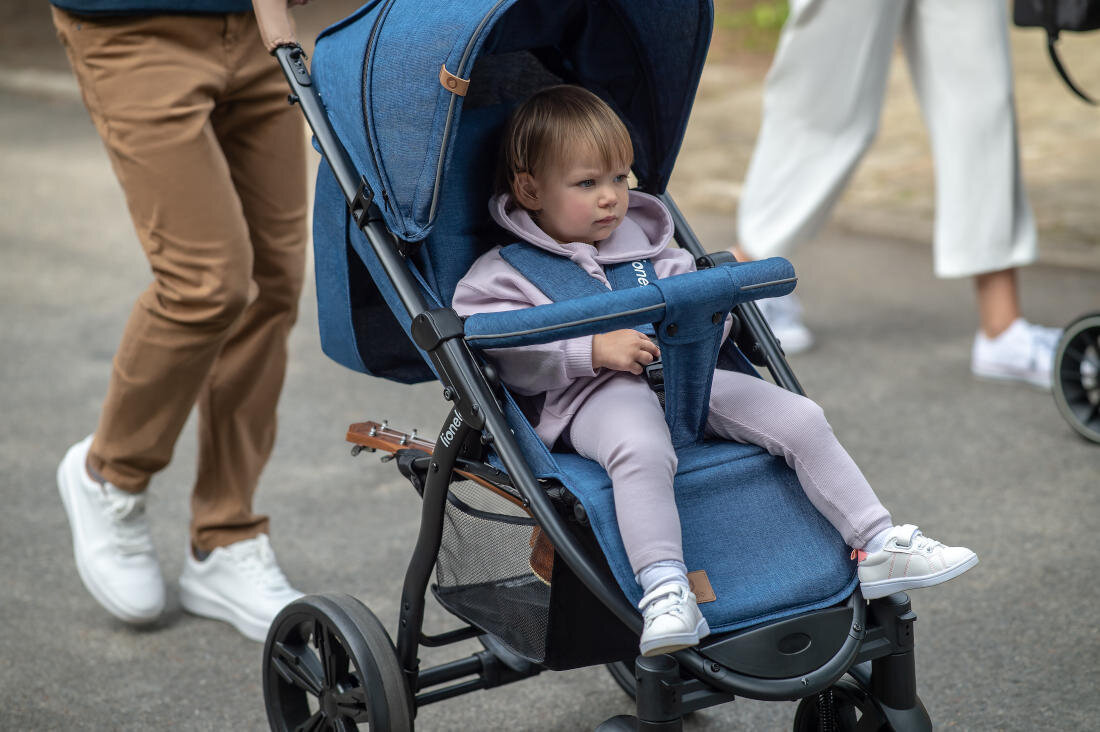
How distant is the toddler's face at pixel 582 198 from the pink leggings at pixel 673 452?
34 centimetres

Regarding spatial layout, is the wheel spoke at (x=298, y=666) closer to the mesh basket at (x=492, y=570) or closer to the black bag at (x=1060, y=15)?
the mesh basket at (x=492, y=570)

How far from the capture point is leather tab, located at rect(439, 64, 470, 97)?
2.20 m

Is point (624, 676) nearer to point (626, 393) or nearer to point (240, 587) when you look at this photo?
point (626, 393)

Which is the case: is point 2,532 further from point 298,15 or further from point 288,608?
point 298,15

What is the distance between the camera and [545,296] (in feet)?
7.80

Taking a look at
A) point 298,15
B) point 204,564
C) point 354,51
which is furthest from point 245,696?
point 298,15

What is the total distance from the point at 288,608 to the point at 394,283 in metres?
0.71

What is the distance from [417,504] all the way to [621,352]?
1.82 meters

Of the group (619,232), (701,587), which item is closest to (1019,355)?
(619,232)

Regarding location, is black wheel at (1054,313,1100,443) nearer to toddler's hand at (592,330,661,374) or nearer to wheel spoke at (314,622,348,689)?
toddler's hand at (592,330,661,374)

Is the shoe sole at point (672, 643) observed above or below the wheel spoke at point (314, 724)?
above

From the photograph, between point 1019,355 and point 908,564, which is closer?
point 908,564

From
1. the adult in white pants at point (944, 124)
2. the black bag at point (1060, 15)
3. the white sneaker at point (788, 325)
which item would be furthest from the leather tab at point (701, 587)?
the white sneaker at point (788, 325)

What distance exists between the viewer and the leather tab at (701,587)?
210 centimetres
